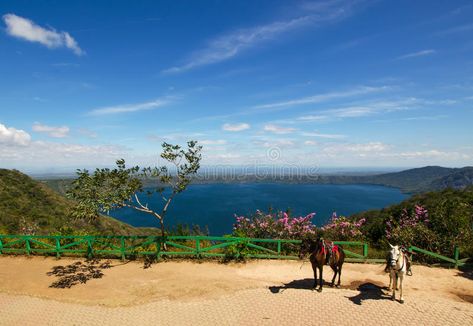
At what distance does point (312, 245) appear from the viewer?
28.7ft

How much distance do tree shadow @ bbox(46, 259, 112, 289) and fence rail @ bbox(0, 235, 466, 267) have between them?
685 mm

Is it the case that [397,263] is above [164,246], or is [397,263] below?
above

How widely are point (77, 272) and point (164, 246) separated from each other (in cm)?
349

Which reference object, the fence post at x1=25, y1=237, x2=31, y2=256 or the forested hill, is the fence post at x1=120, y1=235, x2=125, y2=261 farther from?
the forested hill

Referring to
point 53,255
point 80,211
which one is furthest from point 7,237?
point 80,211

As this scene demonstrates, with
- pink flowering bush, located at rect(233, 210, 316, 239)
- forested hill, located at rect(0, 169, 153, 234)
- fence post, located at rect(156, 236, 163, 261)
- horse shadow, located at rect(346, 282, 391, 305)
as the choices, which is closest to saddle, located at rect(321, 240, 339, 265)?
horse shadow, located at rect(346, 282, 391, 305)

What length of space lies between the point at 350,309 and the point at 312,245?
197 cm

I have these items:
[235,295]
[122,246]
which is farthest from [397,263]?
[122,246]

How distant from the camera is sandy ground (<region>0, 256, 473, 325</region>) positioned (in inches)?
300

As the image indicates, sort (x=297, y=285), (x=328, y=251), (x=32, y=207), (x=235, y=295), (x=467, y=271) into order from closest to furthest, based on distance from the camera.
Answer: (x=328, y=251), (x=235, y=295), (x=297, y=285), (x=467, y=271), (x=32, y=207)

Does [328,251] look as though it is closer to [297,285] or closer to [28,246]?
[297,285]

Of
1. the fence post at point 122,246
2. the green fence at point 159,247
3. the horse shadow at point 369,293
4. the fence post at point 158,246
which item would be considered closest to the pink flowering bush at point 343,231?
the green fence at point 159,247

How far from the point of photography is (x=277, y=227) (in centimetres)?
1416

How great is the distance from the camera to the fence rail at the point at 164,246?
39.0 ft
